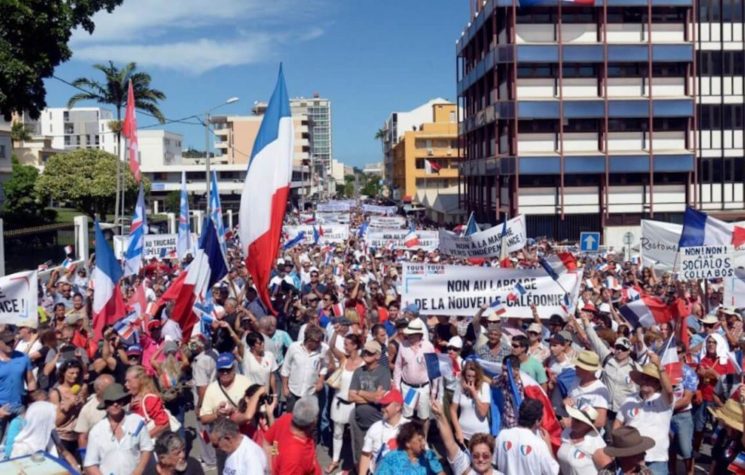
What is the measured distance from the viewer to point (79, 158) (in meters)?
49.2

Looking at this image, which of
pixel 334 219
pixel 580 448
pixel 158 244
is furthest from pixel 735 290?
pixel 334 219

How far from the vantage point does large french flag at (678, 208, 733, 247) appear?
13977 millimetres

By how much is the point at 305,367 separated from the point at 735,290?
274 inches

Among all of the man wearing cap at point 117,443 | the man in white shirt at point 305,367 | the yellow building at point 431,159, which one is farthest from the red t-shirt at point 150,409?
the yellow building at point 431,159

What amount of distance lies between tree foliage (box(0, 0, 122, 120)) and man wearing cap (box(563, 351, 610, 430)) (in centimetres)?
2051

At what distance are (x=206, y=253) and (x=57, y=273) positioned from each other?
688 centimetres

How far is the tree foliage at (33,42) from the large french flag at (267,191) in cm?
1607

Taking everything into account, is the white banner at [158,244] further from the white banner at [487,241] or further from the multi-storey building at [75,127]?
the multi-storey building at [75,127]

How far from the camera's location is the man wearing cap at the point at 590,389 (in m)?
7.13

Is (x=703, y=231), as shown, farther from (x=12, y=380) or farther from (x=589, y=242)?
(x=12, y=380)

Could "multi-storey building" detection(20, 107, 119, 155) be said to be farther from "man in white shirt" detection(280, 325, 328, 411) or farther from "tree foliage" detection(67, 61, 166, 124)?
"man in white shirt" detection(280, 325, 328, 411)

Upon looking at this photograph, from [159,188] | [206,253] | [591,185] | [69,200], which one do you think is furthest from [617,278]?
[159,188]

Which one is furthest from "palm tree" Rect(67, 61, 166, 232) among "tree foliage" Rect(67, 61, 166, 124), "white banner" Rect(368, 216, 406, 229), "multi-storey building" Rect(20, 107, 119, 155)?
"multi-storey building" Rect(20, 107, 119, 155)

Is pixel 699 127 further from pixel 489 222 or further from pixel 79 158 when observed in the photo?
pixel 79 158
